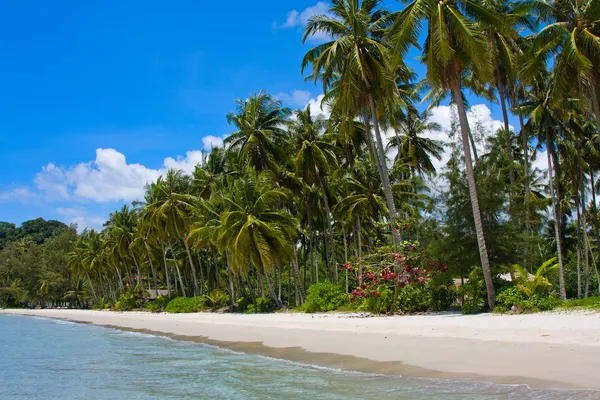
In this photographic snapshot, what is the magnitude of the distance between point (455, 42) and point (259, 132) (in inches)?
574

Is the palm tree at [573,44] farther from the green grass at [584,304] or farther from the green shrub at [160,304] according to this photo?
the green shrub at [160,304]

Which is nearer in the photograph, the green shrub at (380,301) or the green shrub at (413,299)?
the green shrub at (413,299)

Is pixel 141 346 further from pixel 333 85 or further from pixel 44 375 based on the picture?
pixel 333 85

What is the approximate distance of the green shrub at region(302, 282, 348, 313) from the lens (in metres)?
23.5

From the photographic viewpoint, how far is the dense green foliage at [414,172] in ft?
53.6

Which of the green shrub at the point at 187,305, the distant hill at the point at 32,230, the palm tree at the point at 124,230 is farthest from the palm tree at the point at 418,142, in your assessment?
the distant hill at the point at 32,230

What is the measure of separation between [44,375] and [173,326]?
1261 centimetres

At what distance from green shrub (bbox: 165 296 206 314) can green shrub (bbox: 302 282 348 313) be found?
12.4 metres

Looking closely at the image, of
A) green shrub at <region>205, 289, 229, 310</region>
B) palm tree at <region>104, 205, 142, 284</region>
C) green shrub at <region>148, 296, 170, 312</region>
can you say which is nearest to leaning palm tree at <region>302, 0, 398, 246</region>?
green shrub at <region>205, 289, 229, 310</region>

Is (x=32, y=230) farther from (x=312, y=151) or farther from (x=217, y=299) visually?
(x=312, y=151)

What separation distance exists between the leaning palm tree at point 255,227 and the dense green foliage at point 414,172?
0.28 feet

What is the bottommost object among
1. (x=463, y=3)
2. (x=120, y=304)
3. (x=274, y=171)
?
(x=120, y=304)

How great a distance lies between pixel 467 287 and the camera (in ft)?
54.4

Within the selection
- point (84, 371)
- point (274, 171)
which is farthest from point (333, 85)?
point (84, 371)
